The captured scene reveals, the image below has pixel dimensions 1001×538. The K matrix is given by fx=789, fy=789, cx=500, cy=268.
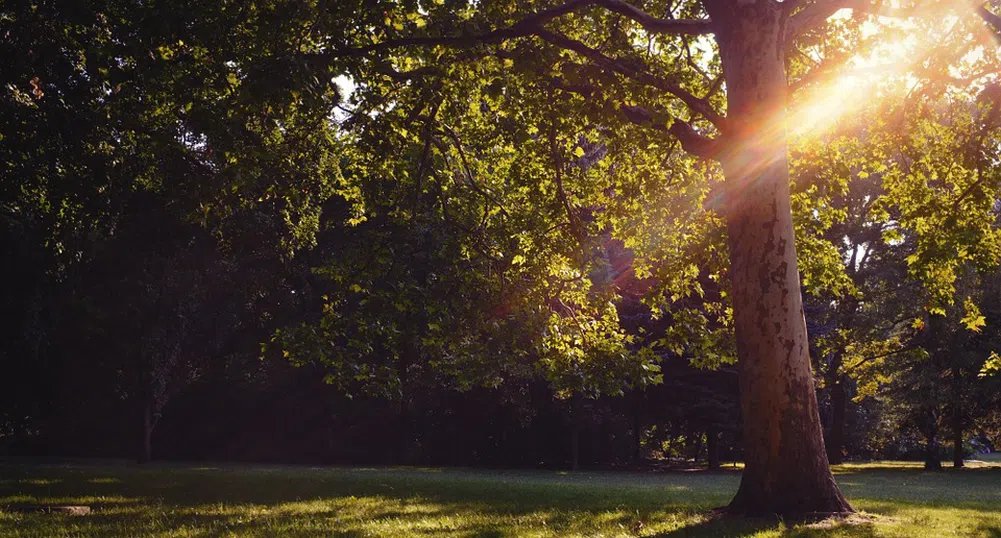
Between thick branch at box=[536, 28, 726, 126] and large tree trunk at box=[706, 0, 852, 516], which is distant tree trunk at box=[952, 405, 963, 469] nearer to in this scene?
large tree trunk at box=[706, 0, 852, 516]

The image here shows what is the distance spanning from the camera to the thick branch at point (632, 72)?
12352 mm

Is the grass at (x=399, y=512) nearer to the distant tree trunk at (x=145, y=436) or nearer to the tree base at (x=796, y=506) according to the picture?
the tree base at (x=796, y=506)

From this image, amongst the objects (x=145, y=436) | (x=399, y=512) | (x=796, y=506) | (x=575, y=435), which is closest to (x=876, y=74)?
(x=796, y=506)

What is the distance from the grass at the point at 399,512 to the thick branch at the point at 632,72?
625cm

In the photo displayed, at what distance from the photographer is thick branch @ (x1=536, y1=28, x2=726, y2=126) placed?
12352mm

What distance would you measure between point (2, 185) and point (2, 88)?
6.89 ft

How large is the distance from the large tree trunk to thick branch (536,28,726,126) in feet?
1.30

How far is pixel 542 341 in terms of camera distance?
17.0 meters

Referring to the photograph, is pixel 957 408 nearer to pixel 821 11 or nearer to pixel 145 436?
pixel 821 11

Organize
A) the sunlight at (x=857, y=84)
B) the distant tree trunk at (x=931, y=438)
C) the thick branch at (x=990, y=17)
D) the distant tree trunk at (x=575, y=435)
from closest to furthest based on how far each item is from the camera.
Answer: the thick branch at (x=990, y=17) → the sunlight at (x=857, y=84) → the distant tree trunk at (x=575, y=435) → the distant tree trunk at (x=931, y=438)

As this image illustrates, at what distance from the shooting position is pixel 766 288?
11.8 m

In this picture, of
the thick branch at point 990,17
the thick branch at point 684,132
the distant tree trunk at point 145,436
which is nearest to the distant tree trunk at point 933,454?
the thick branch at point 990,17

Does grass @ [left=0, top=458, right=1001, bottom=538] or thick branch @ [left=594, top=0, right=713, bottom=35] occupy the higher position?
thick branch @ [left=594, top=0, right=713, bottom=35]

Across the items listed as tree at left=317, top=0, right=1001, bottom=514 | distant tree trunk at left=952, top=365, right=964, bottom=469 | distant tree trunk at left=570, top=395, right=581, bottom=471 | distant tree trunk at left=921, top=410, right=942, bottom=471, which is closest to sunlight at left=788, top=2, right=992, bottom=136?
tree at left=317, top=0, right=1001, bottom=514
